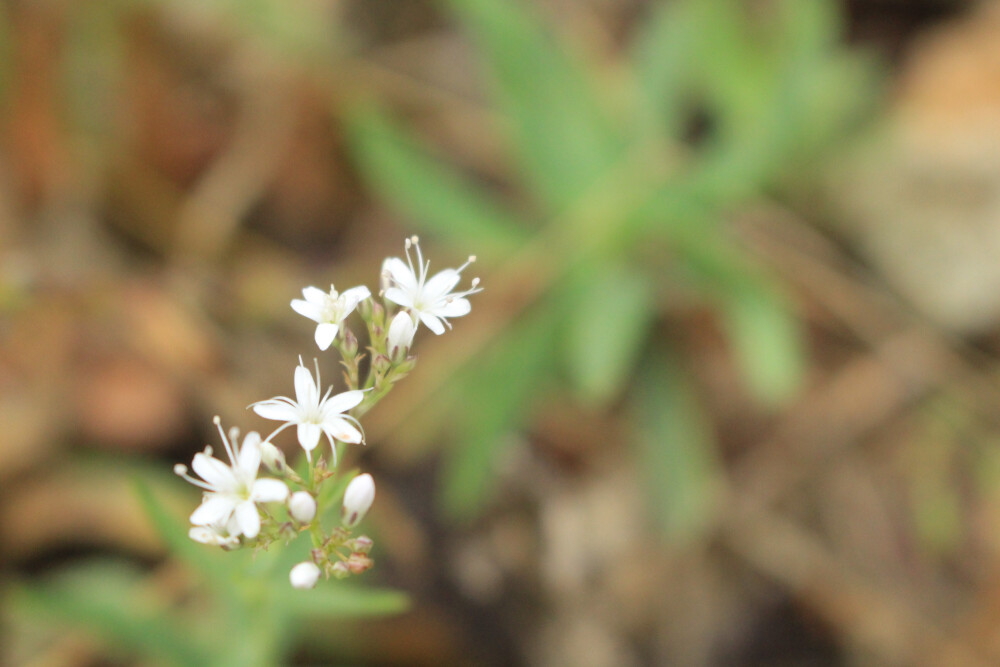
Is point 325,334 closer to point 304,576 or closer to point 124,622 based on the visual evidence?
point 304,576

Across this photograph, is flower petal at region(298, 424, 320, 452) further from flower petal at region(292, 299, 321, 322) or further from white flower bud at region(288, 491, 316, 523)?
flower petal at region(292, 299, 321, 322)

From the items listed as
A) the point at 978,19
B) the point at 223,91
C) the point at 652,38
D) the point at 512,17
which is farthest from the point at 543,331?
the point at 978,19

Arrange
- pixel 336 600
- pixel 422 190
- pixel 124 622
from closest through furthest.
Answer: pixel 336 600, pixel 124 622, pixel 422 190

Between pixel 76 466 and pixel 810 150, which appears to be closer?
pixel 76 466

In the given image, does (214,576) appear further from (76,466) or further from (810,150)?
(810,150)

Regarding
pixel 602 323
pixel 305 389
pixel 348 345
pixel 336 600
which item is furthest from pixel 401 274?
pixel 602 323

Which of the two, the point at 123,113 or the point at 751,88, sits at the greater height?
the point at 123,113

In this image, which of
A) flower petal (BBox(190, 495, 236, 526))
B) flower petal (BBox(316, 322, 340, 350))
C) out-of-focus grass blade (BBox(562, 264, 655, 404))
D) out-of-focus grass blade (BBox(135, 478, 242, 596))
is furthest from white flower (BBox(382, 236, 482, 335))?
out-of-focus grass blade (BBox(562, 264, 655, 404))
